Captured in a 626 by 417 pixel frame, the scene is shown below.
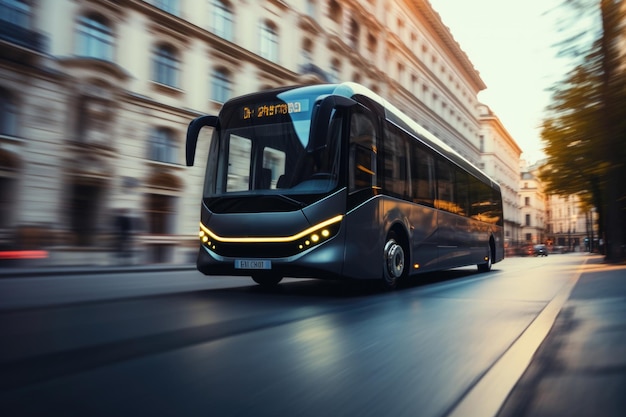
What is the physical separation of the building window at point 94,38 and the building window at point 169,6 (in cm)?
276

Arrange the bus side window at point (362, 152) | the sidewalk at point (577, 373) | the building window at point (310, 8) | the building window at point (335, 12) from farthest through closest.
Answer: the building window at point (335, 12) < the building window at point (310, 8) < the bus side window at point (362, 152) < the sidewalk at point (577, 373)

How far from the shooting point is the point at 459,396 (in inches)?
110

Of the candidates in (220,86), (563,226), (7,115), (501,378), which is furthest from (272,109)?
(563,226)

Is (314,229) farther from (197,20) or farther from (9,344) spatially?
(197,20)

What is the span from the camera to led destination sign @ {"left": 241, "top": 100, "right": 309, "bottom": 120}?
7422 mm

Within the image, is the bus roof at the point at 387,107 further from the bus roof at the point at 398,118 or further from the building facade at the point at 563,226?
the building facade at the point at 563,226

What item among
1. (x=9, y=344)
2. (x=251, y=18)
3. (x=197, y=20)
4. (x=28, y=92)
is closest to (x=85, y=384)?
(x=9, y=344)

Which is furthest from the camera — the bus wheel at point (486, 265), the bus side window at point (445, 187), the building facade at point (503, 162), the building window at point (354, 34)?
the building facade at point (503, 162)

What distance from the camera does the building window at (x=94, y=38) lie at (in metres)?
19.6

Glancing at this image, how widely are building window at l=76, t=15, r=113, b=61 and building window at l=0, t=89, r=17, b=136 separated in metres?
3.01

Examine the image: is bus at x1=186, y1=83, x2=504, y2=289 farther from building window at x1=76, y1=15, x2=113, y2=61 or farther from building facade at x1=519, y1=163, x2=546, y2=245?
building facade at x1=519, y1=163, x2=546, y2=245

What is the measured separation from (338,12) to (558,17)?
25.9 meters

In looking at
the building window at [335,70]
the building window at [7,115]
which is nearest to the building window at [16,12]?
the building window at [7,115]

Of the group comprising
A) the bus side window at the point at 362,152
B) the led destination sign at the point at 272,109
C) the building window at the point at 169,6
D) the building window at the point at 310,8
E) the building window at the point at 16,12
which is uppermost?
the building window at the point at 310,8
